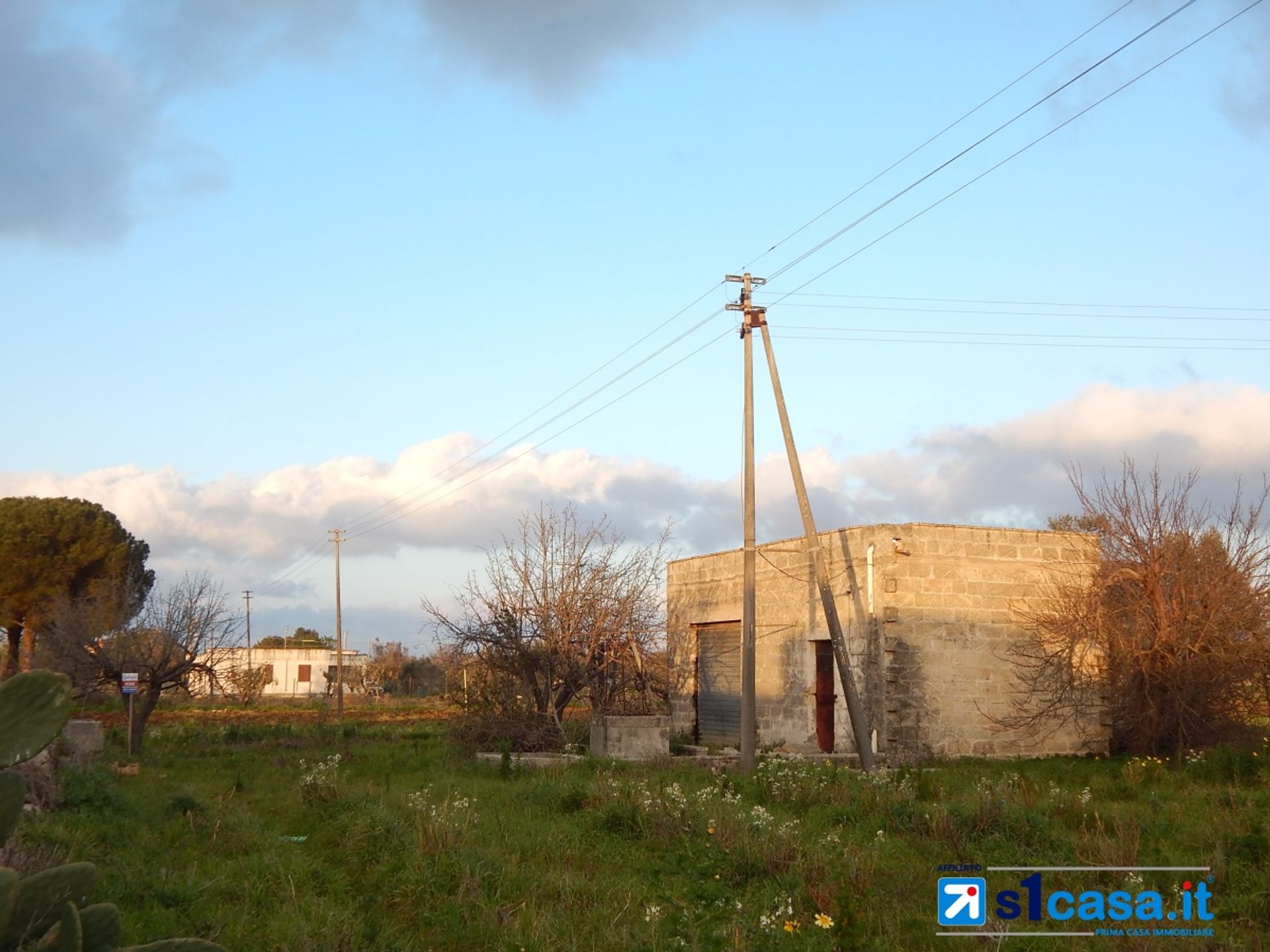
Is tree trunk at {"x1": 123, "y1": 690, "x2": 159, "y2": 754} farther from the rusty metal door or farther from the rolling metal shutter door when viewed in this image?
the rusty metal door

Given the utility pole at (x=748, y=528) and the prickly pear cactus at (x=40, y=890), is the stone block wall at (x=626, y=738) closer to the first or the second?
the utility pole at (x=748, y=528)

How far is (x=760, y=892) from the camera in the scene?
853 cm

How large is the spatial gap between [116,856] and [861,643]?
13510mm

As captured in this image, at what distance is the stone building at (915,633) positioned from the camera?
65.7 feet

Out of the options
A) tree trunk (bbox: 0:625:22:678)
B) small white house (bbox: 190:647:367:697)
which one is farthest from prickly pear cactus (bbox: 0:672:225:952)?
small white house (bbox: 190:647:367:697)

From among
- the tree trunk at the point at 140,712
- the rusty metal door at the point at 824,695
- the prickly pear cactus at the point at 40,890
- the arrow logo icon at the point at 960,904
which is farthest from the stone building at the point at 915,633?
the prickly pear cactus at the point at 40,890

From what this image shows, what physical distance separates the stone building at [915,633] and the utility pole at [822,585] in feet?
3.53

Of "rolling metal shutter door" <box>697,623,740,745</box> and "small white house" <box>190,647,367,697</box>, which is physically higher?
"rolling metal shutter door" <box>697,623,740,745</box>

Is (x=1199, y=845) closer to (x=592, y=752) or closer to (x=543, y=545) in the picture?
(x=592, y=752)

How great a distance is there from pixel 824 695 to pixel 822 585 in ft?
15.3

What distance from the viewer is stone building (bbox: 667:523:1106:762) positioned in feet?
65.7

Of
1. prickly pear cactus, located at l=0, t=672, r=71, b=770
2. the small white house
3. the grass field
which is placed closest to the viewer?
prickly pear cactus, located at l=0, t=672, r=71, b=770

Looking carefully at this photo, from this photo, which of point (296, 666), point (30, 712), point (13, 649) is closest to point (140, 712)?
point (30, 712)

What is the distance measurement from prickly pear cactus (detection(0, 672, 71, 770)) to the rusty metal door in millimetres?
17536
